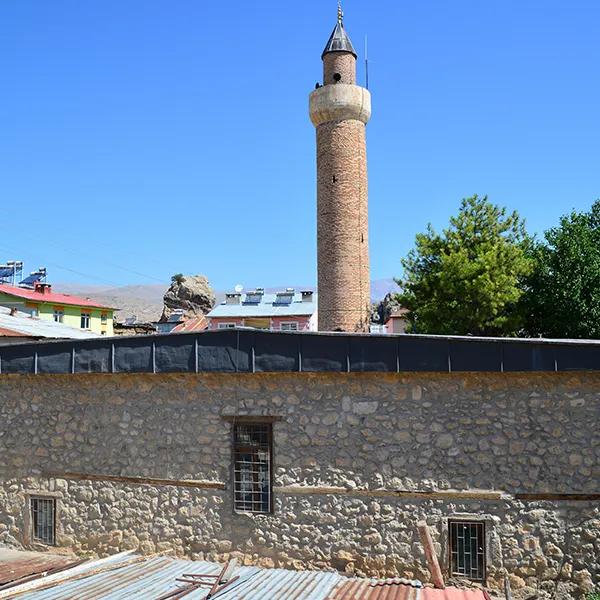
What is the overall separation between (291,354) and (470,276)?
21.3 m

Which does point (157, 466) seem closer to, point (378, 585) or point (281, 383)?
point (281, 383)

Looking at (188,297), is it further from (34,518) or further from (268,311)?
(34,518)

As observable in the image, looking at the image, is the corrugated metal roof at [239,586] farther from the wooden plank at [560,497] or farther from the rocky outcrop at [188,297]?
the rocky outcrop at [188,297]

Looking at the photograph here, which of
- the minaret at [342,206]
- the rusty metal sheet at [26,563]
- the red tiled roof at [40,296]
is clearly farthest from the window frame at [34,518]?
the red tiled roof at [40,296]

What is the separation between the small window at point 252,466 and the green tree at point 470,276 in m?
20.9

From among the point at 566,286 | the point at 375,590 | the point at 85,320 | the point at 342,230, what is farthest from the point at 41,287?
the point at 375,590

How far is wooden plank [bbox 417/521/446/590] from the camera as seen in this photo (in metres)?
8.79

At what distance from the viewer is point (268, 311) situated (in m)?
51.5

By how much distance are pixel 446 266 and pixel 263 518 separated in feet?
73.2

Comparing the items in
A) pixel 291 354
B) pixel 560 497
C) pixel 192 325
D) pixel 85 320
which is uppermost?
pixel 85 320

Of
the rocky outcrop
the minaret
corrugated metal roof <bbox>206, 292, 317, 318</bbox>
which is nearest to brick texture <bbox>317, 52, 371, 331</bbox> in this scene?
the minaret

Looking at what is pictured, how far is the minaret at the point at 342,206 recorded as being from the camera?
32000 mm

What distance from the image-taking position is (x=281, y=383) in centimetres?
1017

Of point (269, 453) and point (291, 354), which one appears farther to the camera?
point (269, 453)
